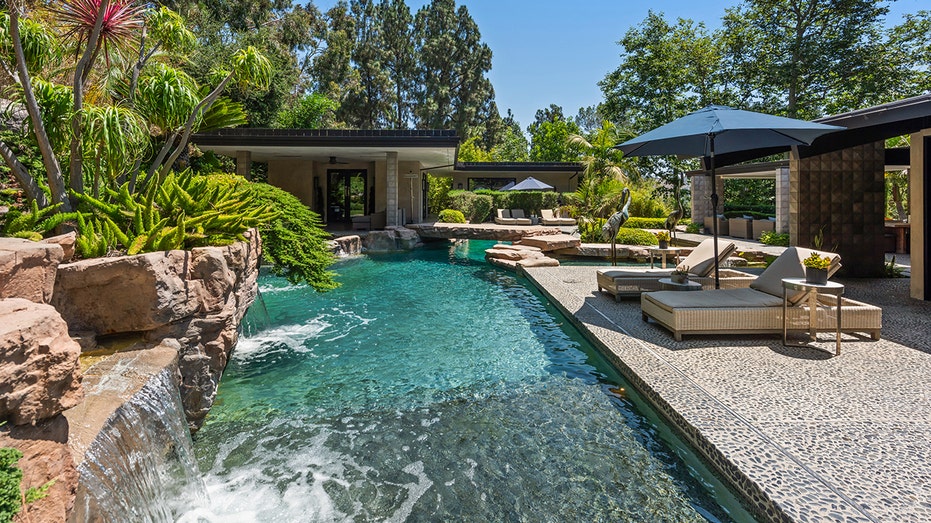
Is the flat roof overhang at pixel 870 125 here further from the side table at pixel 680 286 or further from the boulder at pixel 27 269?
the boulder at pixel 27 269

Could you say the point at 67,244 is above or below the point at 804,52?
below

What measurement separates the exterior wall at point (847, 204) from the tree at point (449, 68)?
31255 millimetres

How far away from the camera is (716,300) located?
5316 millimetres

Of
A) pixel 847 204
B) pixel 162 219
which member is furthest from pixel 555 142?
pixel 162 219

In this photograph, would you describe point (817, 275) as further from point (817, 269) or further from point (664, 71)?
point (664, 71)

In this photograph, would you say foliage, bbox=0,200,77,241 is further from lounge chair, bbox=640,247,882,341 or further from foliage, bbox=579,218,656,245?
foliage, bbox=579,218,656,245

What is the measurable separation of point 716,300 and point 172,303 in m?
5.26

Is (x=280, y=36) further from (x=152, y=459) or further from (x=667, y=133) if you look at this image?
(x=152, y=459)

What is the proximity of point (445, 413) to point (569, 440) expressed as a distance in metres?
1.07

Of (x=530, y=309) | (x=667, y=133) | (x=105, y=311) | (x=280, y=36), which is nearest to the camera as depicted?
(x=105, y=311)

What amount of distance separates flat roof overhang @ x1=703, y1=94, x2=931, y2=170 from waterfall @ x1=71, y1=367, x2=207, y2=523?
7500 millimetres

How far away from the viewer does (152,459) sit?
9.21 ft

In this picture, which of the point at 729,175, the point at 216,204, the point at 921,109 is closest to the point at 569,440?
the point at 216,204

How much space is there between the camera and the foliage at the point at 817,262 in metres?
4.66
